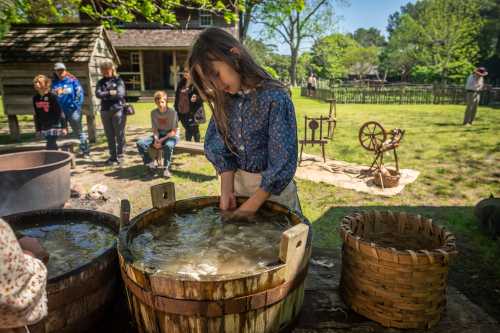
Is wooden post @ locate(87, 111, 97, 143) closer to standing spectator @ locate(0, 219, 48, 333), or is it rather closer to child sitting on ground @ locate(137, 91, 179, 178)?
child sitting on ground @ locate(137, 91, 179, 178)

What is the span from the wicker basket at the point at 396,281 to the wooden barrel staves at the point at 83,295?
129cm

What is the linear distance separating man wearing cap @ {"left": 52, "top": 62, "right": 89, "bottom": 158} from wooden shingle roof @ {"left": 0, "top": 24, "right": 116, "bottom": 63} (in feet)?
6.50

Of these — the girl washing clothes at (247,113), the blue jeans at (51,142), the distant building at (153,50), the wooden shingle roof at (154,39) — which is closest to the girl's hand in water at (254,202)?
the girl washing clothes at (247,113)

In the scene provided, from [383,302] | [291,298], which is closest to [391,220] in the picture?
[383,302]

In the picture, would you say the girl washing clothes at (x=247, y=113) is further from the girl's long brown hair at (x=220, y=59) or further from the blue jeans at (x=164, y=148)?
the blue jeans at (x=164, y=148)

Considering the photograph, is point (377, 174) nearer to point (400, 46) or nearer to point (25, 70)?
point (25, 70)

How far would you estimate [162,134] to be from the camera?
718 cm

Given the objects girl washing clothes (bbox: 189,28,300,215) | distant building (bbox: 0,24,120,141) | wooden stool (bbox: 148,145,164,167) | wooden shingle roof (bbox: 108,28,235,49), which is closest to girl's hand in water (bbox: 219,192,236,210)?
girl washing clothes (bbox: 189,28,300,215)

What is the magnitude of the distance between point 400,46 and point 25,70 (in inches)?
2059

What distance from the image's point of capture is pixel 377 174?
20.8 ft

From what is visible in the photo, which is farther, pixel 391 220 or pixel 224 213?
pixel 391 220

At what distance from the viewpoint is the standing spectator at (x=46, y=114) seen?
6.98m

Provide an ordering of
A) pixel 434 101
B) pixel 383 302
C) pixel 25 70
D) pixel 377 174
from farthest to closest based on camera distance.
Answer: pixel 434 101 < pixel 25 70 < pixel 377 174 < pixel 383 302

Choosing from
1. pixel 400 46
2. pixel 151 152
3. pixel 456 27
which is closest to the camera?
pixel 151 152
